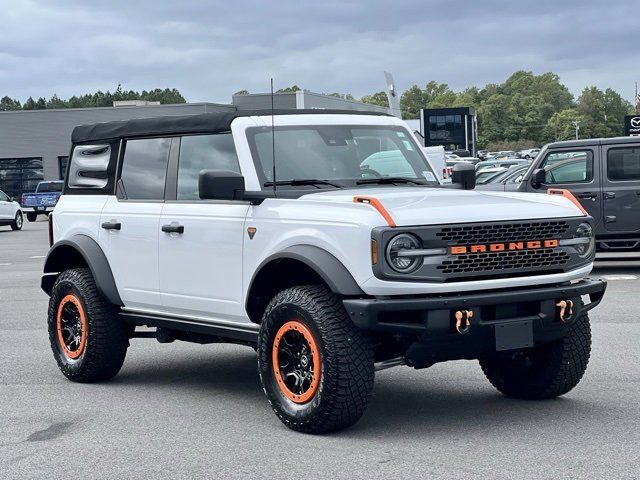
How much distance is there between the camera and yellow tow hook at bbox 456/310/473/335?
6.32 metres

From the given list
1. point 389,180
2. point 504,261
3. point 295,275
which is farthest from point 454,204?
point 389,180

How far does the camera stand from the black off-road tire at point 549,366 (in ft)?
24.1

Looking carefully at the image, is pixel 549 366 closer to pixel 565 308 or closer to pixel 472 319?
pixel 565 308

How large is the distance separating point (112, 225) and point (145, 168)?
482 millimetres

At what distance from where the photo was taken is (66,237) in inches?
355

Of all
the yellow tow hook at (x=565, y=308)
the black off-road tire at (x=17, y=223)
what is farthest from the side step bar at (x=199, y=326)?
the black off-road tire at (x=17, y=223)

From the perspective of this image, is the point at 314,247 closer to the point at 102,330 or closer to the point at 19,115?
the point at 102,330

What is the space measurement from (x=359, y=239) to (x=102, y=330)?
2.90 m

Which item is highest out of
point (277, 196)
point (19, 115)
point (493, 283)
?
point (19, 115)

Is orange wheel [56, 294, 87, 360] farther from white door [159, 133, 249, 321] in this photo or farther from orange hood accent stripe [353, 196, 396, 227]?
orange hood accent stripe [353, 196, 396, 227]

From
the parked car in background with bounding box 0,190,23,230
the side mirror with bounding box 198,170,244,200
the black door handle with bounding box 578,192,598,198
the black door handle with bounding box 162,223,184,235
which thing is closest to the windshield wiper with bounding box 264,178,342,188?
the side mirror with bounding box 198,170,244,200

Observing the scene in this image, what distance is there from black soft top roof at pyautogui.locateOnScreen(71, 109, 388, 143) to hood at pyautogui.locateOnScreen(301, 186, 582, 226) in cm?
99


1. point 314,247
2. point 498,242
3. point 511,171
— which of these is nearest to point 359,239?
point 314,247

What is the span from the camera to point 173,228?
7805mm
